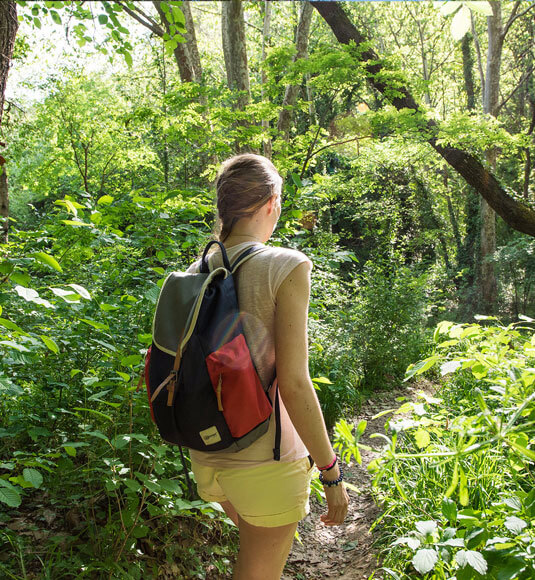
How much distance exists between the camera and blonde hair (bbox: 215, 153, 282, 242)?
1.61 meters

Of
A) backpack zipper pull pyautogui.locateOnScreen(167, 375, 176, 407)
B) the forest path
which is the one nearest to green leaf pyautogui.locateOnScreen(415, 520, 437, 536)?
backpack zipper pull pyautogui.locateOnScreen(167, 375, 176, 407)

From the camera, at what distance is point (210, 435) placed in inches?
55.6

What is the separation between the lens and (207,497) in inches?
66.1

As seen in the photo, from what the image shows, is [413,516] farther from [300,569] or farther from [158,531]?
[158,531]

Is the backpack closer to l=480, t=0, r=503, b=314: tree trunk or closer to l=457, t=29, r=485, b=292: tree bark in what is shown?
l=480, t=0, r=503, b=314: tree trunk

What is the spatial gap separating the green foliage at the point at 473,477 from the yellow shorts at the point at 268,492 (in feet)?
0.72

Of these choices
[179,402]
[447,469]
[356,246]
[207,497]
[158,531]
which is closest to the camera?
[179,402]

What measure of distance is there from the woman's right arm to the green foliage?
0.13 metres

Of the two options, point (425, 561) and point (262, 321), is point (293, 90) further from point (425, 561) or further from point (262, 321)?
point (425, 561)

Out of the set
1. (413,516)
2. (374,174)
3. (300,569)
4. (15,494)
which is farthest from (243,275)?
(374,174)

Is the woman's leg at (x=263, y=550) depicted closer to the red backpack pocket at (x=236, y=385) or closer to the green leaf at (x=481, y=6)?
the red backpack pocket at (x=236, y=385)

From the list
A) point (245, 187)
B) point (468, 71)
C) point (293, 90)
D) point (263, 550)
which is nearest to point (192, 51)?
point (293, 90)

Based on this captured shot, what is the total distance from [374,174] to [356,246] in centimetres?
305

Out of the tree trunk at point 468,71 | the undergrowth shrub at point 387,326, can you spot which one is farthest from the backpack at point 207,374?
the tree trunk at point 468,71
